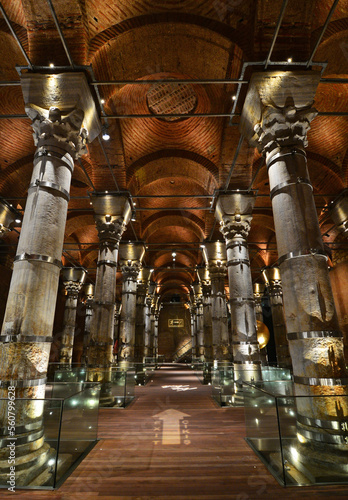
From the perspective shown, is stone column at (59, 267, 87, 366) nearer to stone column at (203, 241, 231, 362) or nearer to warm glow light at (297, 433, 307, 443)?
stone column at (203, 241, 231, 362)

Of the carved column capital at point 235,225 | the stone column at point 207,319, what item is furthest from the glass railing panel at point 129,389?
the stone column at point 207,319

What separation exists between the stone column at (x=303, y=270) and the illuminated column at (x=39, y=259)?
2.95 meters

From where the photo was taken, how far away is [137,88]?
7.86 metres

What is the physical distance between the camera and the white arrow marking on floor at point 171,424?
4.48m

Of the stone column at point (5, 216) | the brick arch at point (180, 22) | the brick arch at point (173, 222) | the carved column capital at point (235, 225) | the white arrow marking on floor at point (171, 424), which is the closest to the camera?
the white arrow marking on floor at point (171, 424)

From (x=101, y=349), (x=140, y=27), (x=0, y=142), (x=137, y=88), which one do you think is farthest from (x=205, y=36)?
(x=101, y=349)

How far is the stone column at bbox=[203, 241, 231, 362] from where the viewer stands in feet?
39.0

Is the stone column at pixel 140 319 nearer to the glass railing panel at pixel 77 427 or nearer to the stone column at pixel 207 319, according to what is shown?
the stone column at pixel 207 319

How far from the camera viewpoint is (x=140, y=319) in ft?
50.3

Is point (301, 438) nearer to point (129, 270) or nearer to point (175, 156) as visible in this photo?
point (175, 156)

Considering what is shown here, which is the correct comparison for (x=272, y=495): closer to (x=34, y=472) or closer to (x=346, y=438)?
(x=346, y=438)

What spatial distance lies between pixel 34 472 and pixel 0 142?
30.4 ft

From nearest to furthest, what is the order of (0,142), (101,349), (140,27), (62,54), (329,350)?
(329,350) < (62,54) < (140,27) < (101,349) < (0,142)

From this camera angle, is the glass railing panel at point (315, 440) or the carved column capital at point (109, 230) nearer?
the glass railing panel at point (315, 440)
